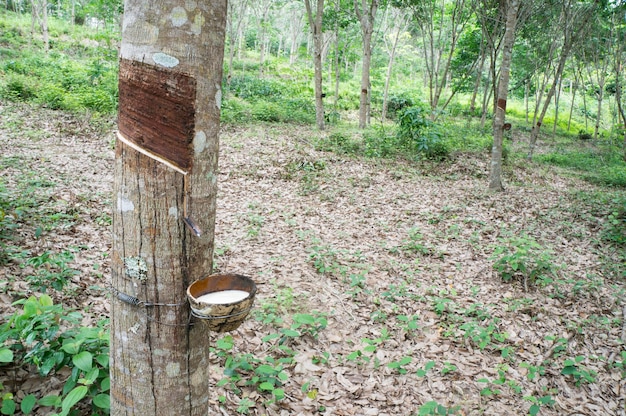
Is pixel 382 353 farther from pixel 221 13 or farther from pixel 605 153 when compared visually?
pixel 605 153

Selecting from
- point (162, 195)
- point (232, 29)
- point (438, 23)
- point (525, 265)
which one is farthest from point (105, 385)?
point (438, 23)

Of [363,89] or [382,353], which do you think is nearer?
[382,353]

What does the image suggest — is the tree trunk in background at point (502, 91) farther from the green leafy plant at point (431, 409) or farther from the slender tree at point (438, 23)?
the green leafy plant at point (431, 409)

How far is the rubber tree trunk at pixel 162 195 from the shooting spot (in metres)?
1.26

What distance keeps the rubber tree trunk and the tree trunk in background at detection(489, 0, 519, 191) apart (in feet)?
25.8

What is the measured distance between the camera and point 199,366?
150cm

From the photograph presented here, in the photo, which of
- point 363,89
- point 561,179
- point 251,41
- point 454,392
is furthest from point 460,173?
point 251,41

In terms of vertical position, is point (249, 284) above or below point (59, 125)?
above

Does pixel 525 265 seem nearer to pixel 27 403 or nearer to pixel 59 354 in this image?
pixel 59 354

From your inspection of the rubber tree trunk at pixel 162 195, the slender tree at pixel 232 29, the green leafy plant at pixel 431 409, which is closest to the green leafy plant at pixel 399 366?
the green leafy plant at pixel 431 409

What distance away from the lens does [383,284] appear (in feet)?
15.2

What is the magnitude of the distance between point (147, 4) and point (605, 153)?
20.9 metres

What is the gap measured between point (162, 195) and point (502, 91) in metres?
8.25

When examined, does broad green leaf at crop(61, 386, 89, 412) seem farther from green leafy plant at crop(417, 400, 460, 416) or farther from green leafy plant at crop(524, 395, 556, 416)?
green leafy plant at crop(524, 395, 556, 416)
